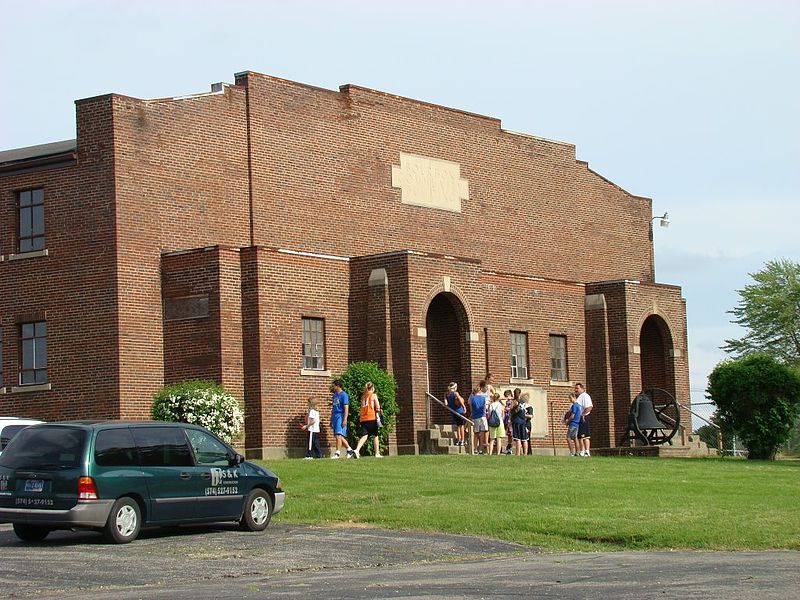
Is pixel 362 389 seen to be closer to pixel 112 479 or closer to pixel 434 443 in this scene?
pixel 434 443

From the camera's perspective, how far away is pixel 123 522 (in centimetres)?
1922

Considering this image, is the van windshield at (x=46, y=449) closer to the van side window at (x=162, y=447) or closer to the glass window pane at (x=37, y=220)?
the van side window at (x=162, y=447)

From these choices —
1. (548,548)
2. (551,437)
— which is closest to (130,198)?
(551,437)

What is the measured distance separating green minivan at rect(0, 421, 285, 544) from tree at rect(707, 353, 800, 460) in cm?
2116

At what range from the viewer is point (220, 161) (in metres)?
37.0

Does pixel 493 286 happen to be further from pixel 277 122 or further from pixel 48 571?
pixel 48 571

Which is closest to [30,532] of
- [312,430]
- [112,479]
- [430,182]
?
[112,479]

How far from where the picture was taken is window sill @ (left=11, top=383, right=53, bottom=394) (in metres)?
35.0

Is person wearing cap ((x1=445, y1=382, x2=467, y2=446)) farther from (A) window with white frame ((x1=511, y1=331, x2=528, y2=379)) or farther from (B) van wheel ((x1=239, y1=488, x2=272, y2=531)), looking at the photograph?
(B) van wheel ((x1=239, y1=488, x2=272, y2=531))

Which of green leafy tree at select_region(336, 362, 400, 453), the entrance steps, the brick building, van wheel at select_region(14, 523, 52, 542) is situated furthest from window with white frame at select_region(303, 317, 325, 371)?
van wheel at select_region(14, 523, 52, 542)

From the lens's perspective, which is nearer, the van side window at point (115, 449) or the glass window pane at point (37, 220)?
the van side window at point (115, 449)

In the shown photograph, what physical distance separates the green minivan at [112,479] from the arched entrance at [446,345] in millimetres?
17886

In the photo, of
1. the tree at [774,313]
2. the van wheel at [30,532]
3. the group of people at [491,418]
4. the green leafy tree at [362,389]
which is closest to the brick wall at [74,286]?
the green leafy tree at [362,389]

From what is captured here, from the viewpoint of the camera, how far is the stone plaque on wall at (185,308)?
34.6m
